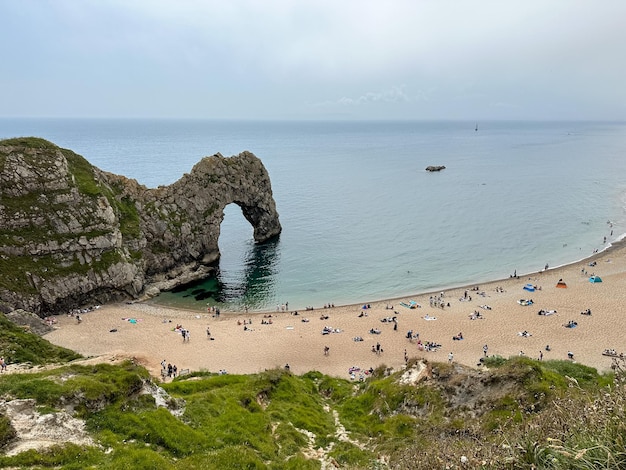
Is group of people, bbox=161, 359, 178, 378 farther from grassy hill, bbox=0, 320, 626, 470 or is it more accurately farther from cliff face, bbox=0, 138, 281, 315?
cliff face, bbox=0, 138, 281, 315

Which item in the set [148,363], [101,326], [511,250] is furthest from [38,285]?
[511,250]

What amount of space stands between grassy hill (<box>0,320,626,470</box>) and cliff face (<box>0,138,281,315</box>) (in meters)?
25.5

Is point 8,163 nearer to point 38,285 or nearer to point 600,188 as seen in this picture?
point 38,285

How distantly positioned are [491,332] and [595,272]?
96.1 ft

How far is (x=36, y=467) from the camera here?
11.8 m

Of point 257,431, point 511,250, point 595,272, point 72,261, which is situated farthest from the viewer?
point 511,250

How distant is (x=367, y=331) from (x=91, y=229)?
36.6 meters

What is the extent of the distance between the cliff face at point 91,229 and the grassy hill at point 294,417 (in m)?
25.5

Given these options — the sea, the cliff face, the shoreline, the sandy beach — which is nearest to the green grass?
the sandy beach

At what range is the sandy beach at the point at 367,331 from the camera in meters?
38.2

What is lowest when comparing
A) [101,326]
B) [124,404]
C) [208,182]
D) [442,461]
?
[101,326]

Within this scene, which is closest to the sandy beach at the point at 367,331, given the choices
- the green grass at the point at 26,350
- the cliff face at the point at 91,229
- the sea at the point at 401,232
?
the cliff face at the point at 91,229

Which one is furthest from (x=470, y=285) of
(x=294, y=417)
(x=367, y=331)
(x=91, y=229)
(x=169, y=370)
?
(x=91, y=229)

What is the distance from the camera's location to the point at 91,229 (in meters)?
49.3
